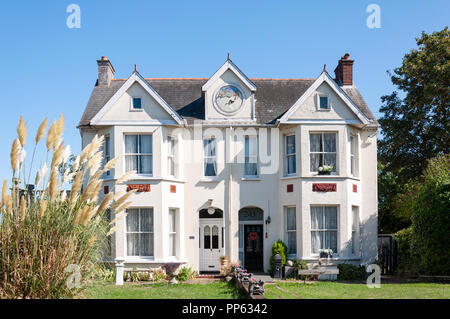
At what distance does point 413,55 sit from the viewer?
27656 mm

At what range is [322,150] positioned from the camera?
22.3 meters

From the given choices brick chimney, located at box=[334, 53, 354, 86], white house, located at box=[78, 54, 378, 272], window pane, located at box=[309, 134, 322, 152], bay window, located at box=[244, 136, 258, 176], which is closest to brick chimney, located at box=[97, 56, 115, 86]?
white house, located at box=[78, 54, 378, 272]

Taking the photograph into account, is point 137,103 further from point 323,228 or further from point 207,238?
point 323,228

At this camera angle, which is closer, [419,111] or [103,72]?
[103,72]

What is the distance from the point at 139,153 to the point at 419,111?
50.2 ft

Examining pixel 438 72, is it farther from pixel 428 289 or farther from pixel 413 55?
pixel 428 289

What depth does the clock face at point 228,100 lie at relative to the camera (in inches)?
903

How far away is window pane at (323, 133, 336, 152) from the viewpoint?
2236 centimetres

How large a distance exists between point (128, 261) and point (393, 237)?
1218 cm

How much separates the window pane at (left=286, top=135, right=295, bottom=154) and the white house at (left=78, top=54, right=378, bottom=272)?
5 centimetres

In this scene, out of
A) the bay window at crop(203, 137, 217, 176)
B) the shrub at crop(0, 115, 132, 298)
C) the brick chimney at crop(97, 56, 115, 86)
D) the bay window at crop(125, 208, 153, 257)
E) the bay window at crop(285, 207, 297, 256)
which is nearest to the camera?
the shrub at crop(0, 115, 132, 298)

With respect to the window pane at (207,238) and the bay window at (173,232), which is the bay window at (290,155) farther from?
the bay window at (173,232)

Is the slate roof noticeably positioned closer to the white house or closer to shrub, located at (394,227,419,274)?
the white house

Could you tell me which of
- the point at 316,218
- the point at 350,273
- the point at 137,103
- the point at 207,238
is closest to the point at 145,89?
the point at 137,103
